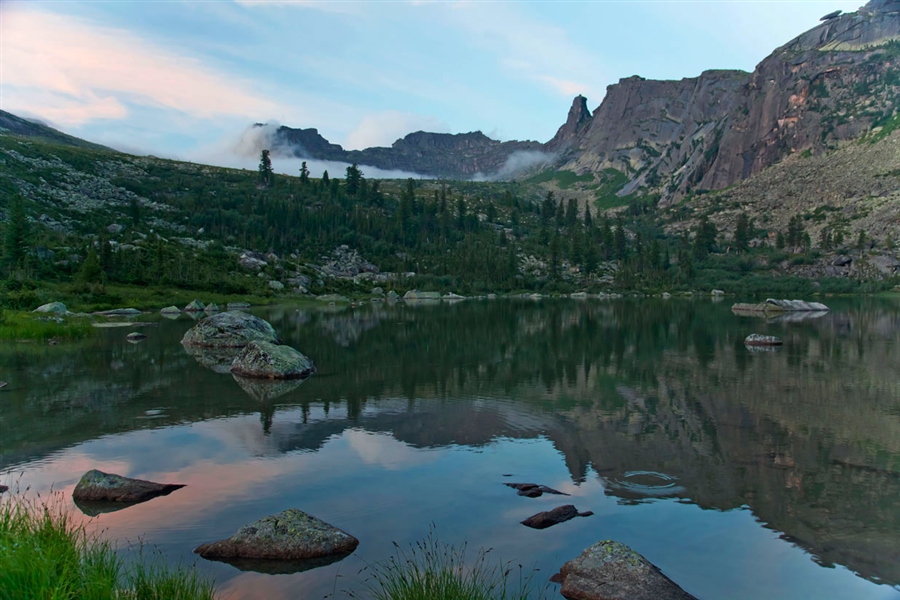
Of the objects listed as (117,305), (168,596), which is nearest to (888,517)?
(168,596)

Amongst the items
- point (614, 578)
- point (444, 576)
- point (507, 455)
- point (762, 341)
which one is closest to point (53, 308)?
point (507, 455)

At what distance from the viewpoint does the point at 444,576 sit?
715 cm

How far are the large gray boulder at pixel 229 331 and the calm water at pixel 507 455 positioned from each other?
211 inches

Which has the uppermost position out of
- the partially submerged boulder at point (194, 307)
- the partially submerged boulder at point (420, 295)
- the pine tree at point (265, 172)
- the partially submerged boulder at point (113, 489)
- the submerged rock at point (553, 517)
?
the pine tree at point (265, 172)

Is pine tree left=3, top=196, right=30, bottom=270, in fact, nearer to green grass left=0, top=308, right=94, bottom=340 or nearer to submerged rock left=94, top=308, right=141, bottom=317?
submerged rock left=94, top=308, right=141, bottom=317

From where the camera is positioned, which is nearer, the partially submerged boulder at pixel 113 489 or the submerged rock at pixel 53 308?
the partially submerged boulder at pixel 113 489

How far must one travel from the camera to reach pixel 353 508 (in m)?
11.8

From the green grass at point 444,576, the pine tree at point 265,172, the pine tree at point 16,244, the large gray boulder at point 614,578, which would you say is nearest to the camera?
the green grass at point 444,576

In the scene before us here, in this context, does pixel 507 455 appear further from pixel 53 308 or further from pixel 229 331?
pixel 53 308

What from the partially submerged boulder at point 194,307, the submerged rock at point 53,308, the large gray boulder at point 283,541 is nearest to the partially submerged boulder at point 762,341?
the large gray boulder at point 283,541

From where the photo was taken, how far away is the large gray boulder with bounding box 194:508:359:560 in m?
9.66

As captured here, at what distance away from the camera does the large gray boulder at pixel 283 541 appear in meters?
9.66

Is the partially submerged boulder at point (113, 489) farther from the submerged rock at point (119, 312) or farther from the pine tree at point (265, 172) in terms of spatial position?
the pine tree at point (265, 172)

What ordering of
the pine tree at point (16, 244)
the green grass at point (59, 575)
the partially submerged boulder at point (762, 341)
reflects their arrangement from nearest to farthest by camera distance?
the green grass at point (59, 575), the partially submerged boulder at point (762, 341), the pine tree at point (16, 244)
